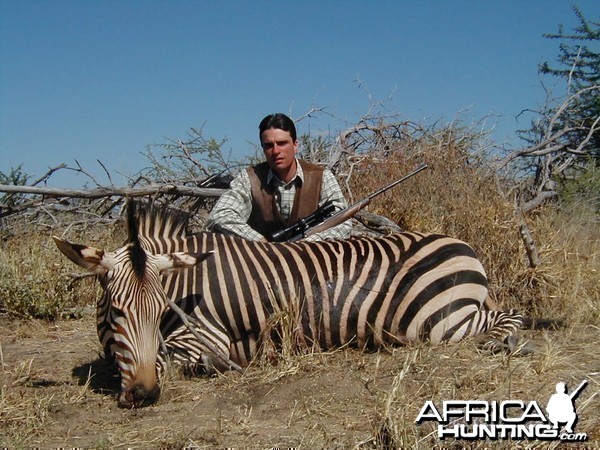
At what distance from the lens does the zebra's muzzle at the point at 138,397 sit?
2916 mm

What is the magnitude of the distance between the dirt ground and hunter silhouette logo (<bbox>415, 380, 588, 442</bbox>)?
0.15 feet

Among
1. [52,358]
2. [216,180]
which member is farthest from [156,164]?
[52,358]

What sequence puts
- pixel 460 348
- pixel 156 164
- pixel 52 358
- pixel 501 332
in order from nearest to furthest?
pixel 460 348, pixel 501 332, pixel 52 358, pixel 156 164

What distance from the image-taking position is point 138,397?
292 cm

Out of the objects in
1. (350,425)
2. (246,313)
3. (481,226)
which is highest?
(481,226)

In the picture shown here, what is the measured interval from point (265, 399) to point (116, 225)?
11.9ft

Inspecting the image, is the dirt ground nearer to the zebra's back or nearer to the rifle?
the zebra's back

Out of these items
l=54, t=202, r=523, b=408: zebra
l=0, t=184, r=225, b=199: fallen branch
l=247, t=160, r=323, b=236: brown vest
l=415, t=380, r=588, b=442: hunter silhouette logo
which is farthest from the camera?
l=0, t=184, r=225, b=199: fallen branch

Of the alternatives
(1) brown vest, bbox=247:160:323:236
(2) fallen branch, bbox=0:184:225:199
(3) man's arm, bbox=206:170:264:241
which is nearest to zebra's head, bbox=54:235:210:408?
(3) man's arm, bbox=206:170:264:241

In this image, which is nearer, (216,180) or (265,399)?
(265,399)

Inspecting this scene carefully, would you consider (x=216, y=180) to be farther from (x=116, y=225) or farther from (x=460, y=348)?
(x=460, y=348)

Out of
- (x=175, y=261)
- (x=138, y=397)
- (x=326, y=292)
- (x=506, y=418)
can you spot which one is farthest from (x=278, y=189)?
(x=506, y=418)

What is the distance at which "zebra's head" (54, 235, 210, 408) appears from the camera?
2.92 metres

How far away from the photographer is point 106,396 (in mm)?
3227
